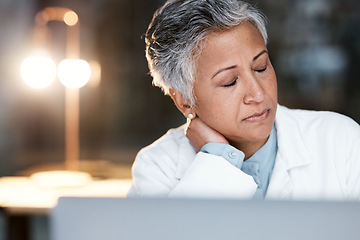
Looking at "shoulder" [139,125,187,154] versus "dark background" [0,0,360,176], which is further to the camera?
"dark background" [0,0,360,176]

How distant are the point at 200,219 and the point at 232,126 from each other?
0.68 meters

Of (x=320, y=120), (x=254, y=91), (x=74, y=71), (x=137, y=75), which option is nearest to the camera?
(x=254, y=91)

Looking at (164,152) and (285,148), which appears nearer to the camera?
(285,148)

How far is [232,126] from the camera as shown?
1228 mm

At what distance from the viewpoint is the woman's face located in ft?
3.80

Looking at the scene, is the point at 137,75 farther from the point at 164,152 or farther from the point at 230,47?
the point at 230,47

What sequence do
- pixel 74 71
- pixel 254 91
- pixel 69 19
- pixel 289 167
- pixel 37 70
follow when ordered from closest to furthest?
pixel 254 91 < pixel 289 167 < pixel 37 70 < pixel 74 71 < pixel 69 19

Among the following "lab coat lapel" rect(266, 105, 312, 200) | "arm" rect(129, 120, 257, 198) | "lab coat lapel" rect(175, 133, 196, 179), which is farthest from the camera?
"lab coat lapel" rect(175, 133, 196, 179)

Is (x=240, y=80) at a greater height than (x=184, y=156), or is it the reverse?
(x=240, y=80)

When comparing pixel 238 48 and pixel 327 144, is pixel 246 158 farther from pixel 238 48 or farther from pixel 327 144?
pixel 238 48

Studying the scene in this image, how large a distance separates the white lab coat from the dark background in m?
5.09

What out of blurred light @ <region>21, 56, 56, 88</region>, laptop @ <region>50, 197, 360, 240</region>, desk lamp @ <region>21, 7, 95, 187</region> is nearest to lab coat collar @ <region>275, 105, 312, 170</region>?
laptop @ <region>50, 197, 360, 240</region>

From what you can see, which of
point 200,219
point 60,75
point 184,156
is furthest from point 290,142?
point 60,75

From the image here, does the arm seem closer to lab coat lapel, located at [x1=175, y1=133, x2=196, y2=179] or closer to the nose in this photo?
lab coat lapel, located at [x1=175, y1=133, x2=196, y2=179]
